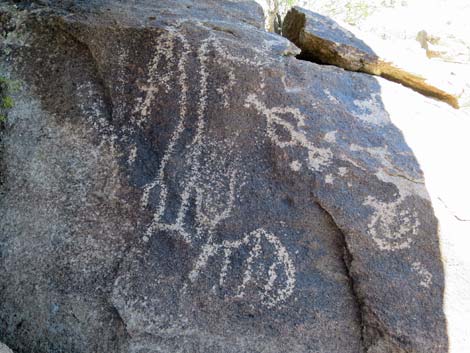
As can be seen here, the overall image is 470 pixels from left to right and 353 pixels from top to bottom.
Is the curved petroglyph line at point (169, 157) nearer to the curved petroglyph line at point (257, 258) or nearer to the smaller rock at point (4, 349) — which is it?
the curved petroglyph line at point (257, 258)

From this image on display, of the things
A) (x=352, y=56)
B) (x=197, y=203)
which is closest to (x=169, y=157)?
(x=197, y=203)

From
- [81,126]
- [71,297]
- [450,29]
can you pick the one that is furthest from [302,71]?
[450,29]

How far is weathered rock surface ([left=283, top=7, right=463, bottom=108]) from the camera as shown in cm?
236

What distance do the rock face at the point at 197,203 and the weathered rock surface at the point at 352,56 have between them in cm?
32

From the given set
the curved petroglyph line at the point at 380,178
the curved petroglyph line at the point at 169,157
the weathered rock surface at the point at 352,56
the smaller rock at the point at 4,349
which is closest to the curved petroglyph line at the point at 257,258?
the curved petroglyph line at the point at 169,157

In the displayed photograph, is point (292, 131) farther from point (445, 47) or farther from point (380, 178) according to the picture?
point (445, 47)

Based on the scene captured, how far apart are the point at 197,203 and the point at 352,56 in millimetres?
1176

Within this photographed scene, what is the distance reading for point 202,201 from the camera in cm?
178

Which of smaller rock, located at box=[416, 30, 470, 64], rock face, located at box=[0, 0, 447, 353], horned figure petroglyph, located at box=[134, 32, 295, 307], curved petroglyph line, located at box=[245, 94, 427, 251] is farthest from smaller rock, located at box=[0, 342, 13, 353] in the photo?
smaller rock, located at box=[416, 30, 470, 64]

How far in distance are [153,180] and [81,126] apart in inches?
15.1

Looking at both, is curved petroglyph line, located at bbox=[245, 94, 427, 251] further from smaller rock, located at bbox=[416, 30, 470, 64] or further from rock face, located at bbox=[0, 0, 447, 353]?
smaller rock, located at bbox=[416, 30, 470, 64]

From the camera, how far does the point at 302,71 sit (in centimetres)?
207

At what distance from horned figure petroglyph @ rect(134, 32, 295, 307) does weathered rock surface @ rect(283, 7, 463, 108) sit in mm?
675

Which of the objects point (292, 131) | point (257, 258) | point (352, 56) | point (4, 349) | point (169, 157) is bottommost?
point (4, 349)
